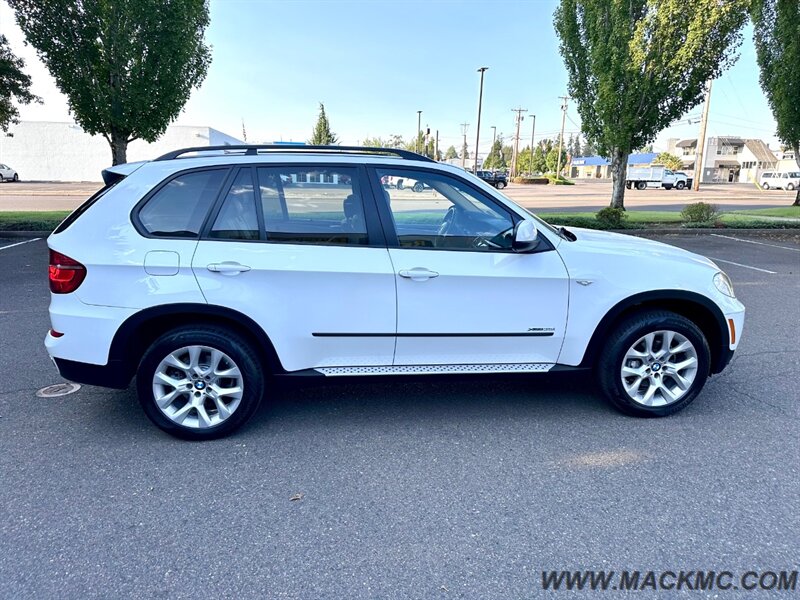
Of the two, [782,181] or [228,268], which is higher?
[782,181]

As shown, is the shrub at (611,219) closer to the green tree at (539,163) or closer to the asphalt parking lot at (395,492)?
the asphalt parking lot at (395,492)

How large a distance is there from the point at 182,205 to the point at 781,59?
2054 centimetres

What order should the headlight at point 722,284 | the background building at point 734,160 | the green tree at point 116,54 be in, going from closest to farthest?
the headlight at point 722,284 → the green tree at point 116,54 → the background building at point 734,160

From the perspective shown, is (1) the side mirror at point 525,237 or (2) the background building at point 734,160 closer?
(1) the side mirror at point 525,237

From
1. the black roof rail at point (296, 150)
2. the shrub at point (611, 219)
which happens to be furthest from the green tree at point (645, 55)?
the black roof rail at point (296, 150)

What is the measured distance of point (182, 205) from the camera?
3.42 meters

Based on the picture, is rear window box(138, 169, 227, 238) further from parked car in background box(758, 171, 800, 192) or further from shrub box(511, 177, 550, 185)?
parked car in background box(758, 171, 800, 192)

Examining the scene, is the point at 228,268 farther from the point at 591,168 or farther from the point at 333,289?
the point at 591,168

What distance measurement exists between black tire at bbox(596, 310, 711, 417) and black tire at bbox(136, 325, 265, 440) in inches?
91.8

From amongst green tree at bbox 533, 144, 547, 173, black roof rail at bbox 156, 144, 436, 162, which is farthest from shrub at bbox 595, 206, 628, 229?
green tree at bbox 533, 144, 547, 173

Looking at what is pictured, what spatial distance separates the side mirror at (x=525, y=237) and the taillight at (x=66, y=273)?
266 cm

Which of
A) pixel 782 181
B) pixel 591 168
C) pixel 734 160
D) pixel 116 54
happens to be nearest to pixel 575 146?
pixel 591 168

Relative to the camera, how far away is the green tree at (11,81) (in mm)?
12492

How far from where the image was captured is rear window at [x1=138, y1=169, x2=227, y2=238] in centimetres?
337
